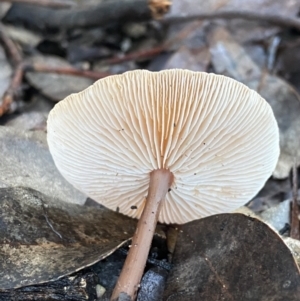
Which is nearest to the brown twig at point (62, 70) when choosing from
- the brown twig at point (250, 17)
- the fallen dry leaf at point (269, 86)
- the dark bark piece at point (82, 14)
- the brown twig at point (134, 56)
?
the brown twig at point (134, 56)

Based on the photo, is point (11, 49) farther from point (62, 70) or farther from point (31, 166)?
point (31, 166)

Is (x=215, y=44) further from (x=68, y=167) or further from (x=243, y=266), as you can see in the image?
(x=243, y=266)

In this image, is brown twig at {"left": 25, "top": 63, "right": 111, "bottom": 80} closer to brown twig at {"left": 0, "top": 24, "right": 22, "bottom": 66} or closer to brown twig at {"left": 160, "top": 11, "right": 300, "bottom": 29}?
brown twig at {"left": 0, "top": 24, "right": 22, "bottom": 66}

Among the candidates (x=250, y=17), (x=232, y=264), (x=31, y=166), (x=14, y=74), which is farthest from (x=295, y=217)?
(x=14, y=74)

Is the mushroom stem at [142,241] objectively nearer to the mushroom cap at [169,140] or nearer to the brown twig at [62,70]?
the mushroom cap at [169,140]

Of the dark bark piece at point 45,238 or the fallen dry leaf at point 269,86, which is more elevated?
the dark bark piece at point 45,238
